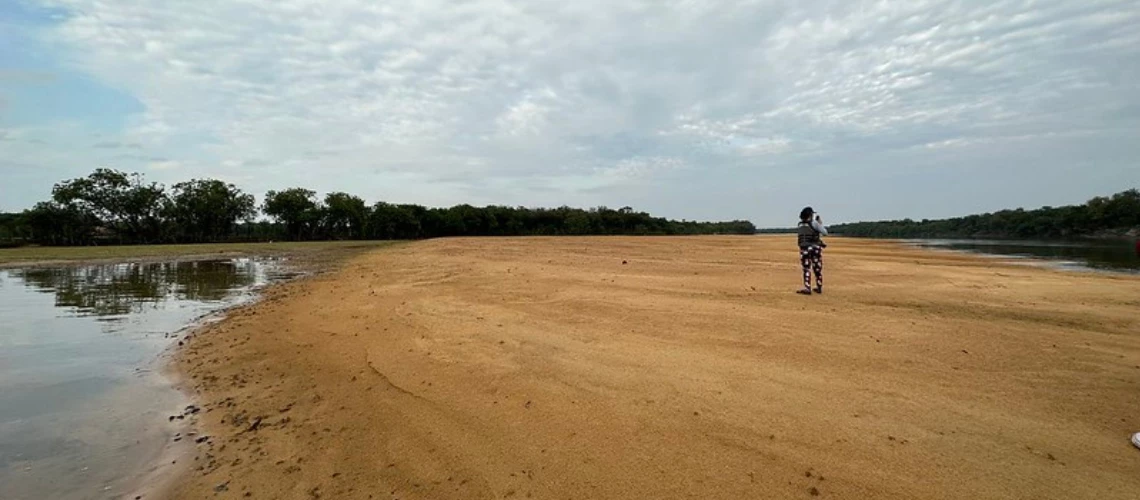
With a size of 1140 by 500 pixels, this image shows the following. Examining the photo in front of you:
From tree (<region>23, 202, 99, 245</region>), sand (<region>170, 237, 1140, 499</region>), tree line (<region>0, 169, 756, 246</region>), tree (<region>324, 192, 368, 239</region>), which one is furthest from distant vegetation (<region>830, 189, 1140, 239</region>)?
tree (<region>23, 202, 99, 245</region>)

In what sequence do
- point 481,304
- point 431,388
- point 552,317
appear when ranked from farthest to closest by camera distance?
point 481,304, point 552,317, point 431,388

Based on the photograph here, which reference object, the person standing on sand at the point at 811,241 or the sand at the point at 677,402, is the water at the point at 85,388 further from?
the person standing on sand at the point at 811,241

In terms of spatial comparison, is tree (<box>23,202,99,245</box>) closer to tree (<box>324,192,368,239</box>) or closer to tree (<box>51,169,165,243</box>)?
tree (<box>51,169,165,243</box>)

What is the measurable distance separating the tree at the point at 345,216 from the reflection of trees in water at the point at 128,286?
51.7m

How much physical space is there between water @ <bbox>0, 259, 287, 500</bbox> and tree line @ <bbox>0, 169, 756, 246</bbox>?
64.1 meters

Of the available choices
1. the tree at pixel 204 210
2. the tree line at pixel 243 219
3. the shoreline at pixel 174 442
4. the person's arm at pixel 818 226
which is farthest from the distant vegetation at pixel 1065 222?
the tree at pixel 204 210

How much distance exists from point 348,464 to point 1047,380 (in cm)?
643

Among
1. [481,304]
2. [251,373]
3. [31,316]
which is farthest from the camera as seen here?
[31,316]

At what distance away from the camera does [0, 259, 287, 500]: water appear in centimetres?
384

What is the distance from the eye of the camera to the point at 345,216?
76.2 meters

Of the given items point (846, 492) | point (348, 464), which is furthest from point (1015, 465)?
point (348, 464)

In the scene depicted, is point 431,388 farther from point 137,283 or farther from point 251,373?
point 137,283

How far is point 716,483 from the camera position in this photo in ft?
10.4

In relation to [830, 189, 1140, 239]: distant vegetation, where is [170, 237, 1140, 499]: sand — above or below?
below
